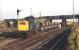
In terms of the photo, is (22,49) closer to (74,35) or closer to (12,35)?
(12,35)

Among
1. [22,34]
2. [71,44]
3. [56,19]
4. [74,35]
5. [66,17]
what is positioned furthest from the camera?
[56,19]

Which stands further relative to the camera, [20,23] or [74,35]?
[74,35]

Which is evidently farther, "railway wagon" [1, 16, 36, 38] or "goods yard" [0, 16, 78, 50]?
"railway wagon" [1, 16, 36, 38]

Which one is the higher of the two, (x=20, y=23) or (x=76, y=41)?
(x=20, y=23)

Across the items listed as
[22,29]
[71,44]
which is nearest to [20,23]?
[22,29]

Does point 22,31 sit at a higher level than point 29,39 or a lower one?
higher

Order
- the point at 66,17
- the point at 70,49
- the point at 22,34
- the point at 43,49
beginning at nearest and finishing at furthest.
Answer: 1. the point at 43,49
2. the point at 22,34
3. the point at 70,49
4. the point at 66,17

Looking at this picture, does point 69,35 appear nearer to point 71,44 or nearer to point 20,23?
point 71,44

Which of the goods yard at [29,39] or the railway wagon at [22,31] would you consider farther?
the railway wagon at [22,31]

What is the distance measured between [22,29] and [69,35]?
554 centimetres

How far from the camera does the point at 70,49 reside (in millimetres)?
17844

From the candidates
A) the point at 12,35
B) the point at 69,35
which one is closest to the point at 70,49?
the point at 69,35

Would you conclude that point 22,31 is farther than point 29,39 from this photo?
Yes

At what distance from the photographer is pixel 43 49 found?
8875 mm
